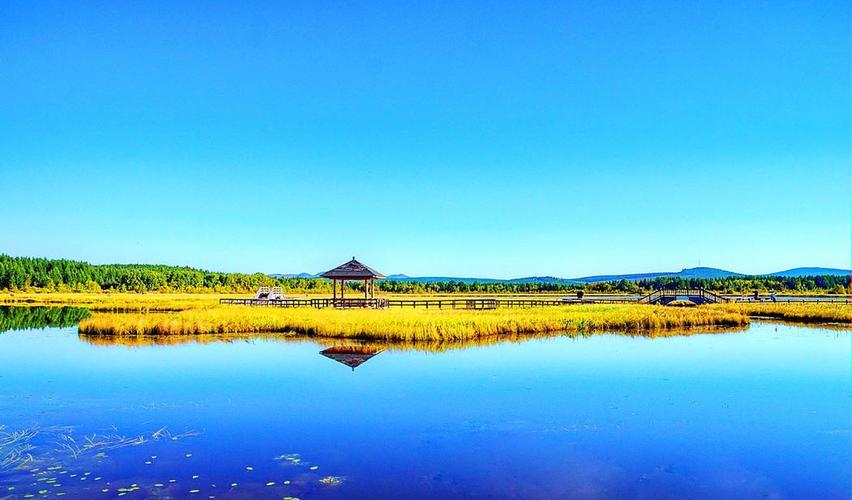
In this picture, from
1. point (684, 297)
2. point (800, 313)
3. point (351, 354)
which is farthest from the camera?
point (684, 297)

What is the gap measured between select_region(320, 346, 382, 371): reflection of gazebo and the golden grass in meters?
2.86

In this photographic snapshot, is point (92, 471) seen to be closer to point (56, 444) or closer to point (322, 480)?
point (56, 444)

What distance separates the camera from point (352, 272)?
150ft

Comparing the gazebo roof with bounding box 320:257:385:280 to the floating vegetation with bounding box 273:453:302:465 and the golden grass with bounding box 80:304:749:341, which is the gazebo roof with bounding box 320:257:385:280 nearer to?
the golden grass with bounding box 80:304:749:341

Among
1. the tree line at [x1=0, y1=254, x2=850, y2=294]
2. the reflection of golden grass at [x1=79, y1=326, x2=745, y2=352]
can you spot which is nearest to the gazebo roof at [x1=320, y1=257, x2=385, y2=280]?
the reflection of golden grass at [x1=79, y1=326, x2=745, y2=352]

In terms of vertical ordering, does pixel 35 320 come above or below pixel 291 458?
above

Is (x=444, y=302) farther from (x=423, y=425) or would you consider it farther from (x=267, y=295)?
(x=423, y=425)

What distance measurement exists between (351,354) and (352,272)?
21284 millimetres

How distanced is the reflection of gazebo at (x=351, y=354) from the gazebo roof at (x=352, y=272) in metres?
18.8

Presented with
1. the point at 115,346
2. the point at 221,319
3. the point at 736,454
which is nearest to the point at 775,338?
the point at 736,454

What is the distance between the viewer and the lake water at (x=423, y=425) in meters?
10.0

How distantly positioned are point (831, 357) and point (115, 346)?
1101 inches

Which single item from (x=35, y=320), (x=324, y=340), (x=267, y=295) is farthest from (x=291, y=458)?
(x=267, y=295)

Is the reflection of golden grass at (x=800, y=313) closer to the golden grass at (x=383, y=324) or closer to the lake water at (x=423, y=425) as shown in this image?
the golden grass at (x=383, y=324)
